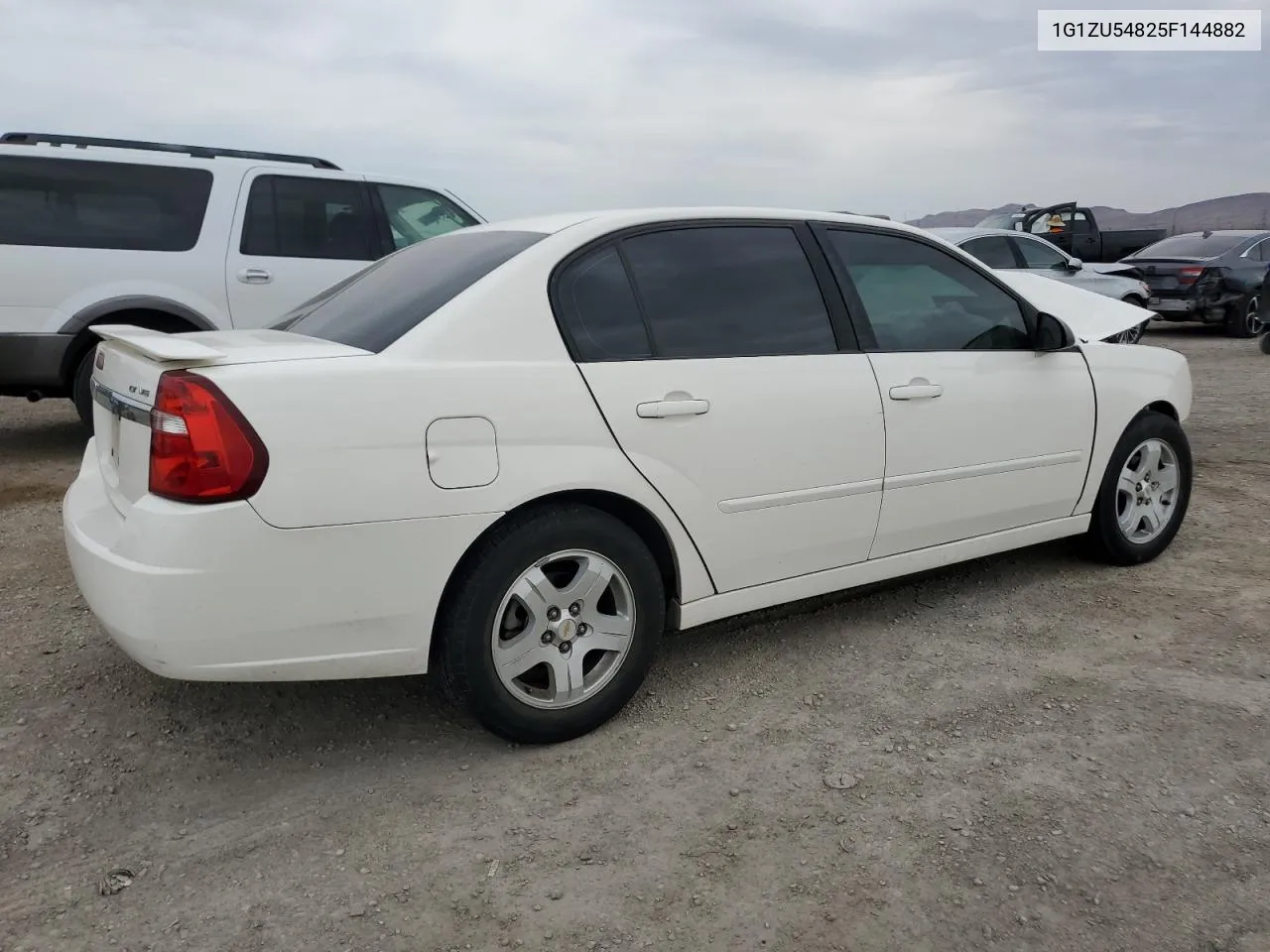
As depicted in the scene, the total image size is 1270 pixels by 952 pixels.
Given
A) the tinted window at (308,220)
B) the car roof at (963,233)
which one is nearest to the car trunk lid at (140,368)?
the tinted window at (308,220)

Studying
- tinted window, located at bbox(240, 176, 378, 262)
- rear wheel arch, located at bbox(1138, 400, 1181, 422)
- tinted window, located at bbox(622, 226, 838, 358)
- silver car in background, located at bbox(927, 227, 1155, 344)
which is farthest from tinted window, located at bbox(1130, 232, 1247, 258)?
tinted window, located at bbox(622, 226, 838, 358)

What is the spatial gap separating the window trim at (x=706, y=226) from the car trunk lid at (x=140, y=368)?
60 centimetres

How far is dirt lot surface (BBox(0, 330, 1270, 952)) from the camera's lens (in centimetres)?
231

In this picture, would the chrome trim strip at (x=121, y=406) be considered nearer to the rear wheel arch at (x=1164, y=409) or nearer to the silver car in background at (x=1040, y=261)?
the rear wheel arch at (x=1164, y=409)

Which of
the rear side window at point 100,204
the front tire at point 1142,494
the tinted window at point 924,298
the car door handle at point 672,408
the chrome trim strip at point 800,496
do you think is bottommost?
the front tire at point 1142,494

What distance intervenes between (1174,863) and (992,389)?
1892 mm

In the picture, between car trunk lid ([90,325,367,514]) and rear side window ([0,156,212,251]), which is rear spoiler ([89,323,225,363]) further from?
rear side window ([0,156,212,251])

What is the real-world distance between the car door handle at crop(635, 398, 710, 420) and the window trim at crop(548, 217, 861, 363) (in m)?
0.14

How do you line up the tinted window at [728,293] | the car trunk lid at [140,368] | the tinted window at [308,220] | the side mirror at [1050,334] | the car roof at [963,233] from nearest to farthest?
the car trunk lid at [140,368] < the tinted window at [728,293] < the side mirror at [1050,334] < the tinted window at [308,220] < the car roof at [963,233]

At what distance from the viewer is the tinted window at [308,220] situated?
6988 mm

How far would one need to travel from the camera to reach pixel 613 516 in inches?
122

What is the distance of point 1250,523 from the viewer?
5.23m

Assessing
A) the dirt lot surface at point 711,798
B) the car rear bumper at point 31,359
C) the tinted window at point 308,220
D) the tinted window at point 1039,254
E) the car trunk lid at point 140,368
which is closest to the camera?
the dirt lot surface at point 711,798

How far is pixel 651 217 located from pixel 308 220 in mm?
4505
